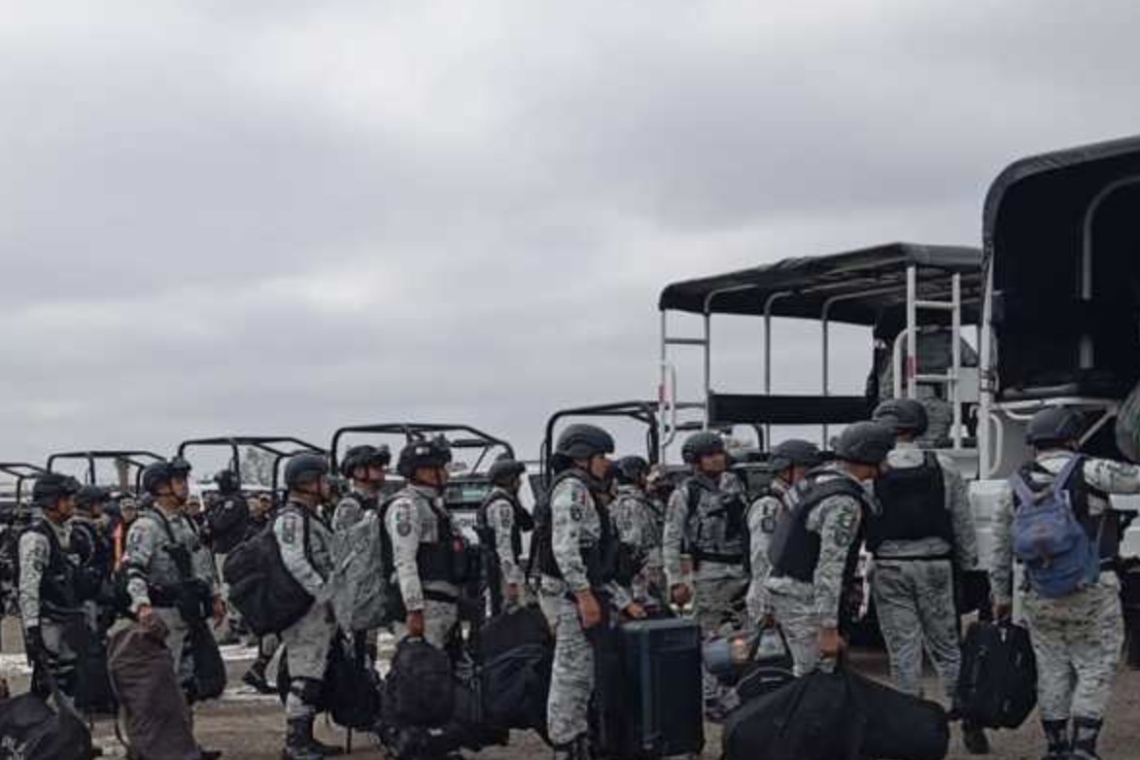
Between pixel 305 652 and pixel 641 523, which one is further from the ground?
pixel 641 523

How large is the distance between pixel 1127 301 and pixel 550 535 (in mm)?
4063

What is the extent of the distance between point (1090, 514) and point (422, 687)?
2.97 metres

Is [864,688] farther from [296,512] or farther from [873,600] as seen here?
[296,512]

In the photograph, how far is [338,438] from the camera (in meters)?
14.7

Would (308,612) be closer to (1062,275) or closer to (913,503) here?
(913,503)

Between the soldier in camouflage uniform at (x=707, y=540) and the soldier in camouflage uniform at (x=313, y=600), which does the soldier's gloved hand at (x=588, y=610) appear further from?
the soldier in camouflage uniform at (x=707, y=540)

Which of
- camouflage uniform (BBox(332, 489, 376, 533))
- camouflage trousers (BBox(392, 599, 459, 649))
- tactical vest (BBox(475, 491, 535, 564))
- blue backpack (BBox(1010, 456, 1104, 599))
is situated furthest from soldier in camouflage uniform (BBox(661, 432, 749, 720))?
blue backpack (BBox(1010, 456, 1104, 599))

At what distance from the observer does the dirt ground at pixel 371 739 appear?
893cm

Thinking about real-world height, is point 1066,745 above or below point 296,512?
below

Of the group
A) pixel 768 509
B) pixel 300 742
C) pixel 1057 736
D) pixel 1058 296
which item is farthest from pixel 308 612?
pixel 1058 296

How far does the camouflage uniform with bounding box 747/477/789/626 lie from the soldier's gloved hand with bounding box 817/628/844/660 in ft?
6.74

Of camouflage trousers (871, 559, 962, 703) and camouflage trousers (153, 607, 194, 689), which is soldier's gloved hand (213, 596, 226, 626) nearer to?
camouflage trousers (153, 607, 194, 689)

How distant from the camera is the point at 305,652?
895 cm

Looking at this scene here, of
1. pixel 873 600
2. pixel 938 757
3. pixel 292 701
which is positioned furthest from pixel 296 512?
pixel 938 757
